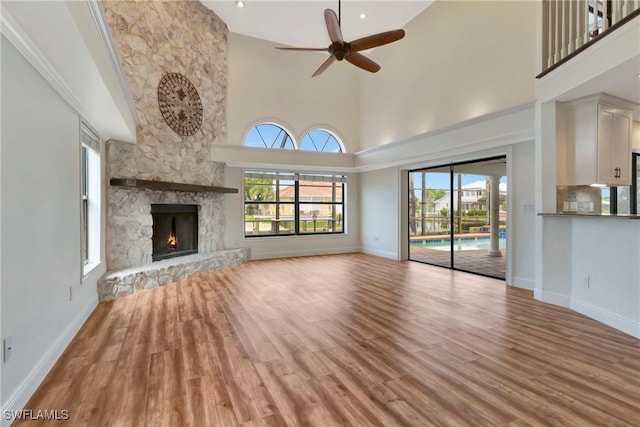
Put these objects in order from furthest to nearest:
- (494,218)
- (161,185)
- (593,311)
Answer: (494,218) → (161,185) → (593,311)

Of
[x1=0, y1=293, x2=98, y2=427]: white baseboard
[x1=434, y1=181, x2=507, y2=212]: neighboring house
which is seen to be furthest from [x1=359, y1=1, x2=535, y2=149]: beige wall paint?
[x1=0, y1=293, x2=98, y2=427]: white baseboard

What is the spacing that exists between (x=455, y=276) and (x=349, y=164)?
158 inches

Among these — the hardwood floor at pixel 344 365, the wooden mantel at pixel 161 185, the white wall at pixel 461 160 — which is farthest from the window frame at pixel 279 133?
the hardwood floor at pixel 344 365

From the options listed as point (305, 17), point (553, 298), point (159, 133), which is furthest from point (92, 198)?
point (553, 298)

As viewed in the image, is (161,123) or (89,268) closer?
(89,268)

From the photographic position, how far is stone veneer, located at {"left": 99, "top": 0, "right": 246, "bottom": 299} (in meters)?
4.84

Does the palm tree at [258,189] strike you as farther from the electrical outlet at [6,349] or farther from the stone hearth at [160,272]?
the electrical outlet at [6,349]

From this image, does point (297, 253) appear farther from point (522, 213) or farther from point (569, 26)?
point (569, 26)

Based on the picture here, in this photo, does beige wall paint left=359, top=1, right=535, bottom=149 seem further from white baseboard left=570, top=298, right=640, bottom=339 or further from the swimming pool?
white baseboard left=570, top=298, right=640, bottom=339

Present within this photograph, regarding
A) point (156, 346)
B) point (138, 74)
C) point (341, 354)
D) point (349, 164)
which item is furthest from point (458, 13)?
point (156, 346)

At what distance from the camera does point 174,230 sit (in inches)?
238

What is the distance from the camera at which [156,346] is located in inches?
109

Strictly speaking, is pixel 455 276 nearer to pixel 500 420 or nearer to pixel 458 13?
pixel 500 420

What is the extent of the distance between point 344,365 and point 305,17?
671 cm
